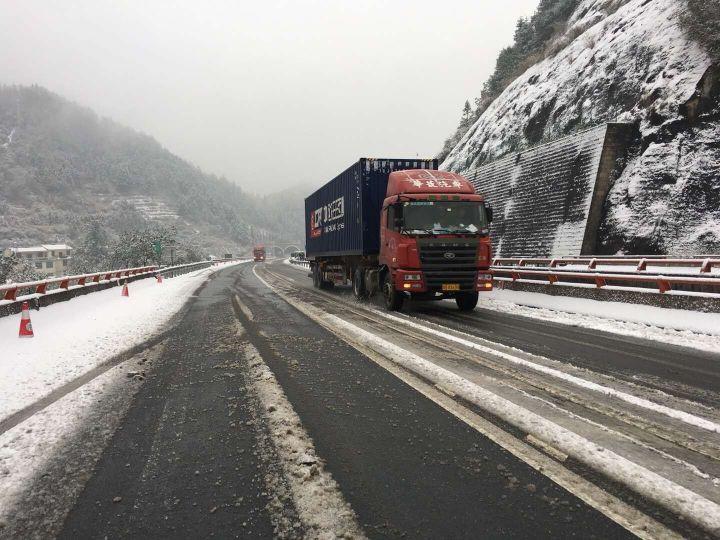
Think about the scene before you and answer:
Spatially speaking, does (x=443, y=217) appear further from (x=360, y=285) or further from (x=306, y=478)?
(x=306, y=478)

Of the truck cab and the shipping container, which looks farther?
the shipping container

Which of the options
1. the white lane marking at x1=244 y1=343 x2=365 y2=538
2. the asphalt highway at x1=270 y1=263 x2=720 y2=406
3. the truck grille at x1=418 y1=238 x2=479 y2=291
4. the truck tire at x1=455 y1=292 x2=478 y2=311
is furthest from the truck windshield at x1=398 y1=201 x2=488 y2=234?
the white lane marking at x1=244 y1=343 x2=365 y2=538

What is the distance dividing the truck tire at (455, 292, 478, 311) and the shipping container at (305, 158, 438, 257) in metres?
2.82

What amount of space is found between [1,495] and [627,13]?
36.7 meters

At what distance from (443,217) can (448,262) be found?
1.12 metres

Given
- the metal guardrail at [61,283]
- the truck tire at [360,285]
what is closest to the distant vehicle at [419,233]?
the truck tire at [360,285]

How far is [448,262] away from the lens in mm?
10219

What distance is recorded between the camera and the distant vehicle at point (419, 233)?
1021 cm

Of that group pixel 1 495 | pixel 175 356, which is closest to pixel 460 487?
pixel 1 495

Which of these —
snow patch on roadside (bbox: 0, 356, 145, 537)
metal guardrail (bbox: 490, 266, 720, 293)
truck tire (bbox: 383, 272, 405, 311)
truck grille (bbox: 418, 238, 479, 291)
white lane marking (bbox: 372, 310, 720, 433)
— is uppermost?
truck grille (bbox: 418, 238, 479, 291)

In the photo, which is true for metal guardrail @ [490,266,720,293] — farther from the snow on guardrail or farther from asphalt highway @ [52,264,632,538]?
the snow on guardrail

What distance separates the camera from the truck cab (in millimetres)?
10188

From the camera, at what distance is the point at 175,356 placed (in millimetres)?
6230

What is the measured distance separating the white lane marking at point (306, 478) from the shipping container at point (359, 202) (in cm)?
906
